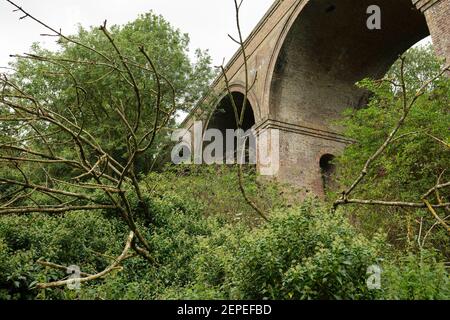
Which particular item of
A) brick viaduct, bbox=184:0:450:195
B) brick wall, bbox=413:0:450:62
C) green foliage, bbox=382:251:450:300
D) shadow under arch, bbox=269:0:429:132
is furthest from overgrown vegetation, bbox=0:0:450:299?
shadow under arch, bbox=269:0:429:132

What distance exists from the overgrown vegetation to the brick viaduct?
2.47 metres

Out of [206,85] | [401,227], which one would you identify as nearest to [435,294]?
[401,227]

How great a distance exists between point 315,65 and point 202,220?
7.42 meters

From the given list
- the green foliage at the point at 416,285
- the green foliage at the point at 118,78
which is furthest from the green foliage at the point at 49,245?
the green foliage at the point at 118,78

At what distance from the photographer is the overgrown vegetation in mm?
3561

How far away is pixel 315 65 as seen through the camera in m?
13.0

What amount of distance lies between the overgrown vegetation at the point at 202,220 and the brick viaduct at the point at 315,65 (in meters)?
2.47

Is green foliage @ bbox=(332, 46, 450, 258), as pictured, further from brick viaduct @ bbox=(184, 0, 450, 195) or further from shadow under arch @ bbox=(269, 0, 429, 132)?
shadow under arch @ bbox=(269, 0, 429, 132)

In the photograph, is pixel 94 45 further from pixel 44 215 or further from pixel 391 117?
pixel 391 117

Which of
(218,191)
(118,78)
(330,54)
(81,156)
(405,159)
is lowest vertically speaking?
(81,156)

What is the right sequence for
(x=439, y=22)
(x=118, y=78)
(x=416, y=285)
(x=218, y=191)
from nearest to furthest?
(x=416, y=285), (x=439, y=22), (x=218, y=191), (x=118, y=78)

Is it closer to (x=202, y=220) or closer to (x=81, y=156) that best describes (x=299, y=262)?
(x=81, y=156)

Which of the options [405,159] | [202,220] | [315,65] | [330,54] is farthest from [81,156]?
[330,54]

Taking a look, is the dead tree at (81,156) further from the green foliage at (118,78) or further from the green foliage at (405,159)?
the green foliage at (405,159)
